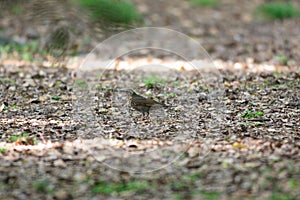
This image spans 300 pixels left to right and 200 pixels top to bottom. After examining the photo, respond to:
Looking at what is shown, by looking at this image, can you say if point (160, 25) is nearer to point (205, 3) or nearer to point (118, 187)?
point (205, 3)

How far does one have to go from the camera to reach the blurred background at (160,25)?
2.46 metres

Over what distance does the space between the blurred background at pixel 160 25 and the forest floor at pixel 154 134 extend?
0.48m

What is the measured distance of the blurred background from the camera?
8.05 feet

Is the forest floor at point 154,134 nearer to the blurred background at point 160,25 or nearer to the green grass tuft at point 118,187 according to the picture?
the green grass tuft at point 118,187

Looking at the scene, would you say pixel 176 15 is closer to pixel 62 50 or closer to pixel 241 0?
pixel 241 0

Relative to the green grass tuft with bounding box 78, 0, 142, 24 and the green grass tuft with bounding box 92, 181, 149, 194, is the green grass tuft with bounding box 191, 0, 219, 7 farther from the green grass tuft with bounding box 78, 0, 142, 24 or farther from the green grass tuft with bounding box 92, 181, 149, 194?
the green grass tuft with bounding box 78, 0, 142, 24

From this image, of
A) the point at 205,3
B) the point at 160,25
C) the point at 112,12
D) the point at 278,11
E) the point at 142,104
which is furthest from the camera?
the point at 205,3

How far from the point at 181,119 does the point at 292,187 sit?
128 centimetres

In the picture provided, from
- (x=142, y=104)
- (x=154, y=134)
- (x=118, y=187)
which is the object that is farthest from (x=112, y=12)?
(x=142, y=104)

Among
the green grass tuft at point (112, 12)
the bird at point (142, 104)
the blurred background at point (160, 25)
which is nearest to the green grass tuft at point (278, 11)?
the blurred background at point (160, 25)

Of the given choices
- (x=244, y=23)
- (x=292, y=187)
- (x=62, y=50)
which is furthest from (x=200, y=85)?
(x=244, y=23)

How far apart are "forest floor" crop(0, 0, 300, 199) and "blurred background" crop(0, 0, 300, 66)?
0.48 metres

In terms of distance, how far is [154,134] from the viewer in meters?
3.79

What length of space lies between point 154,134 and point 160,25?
484 cm
